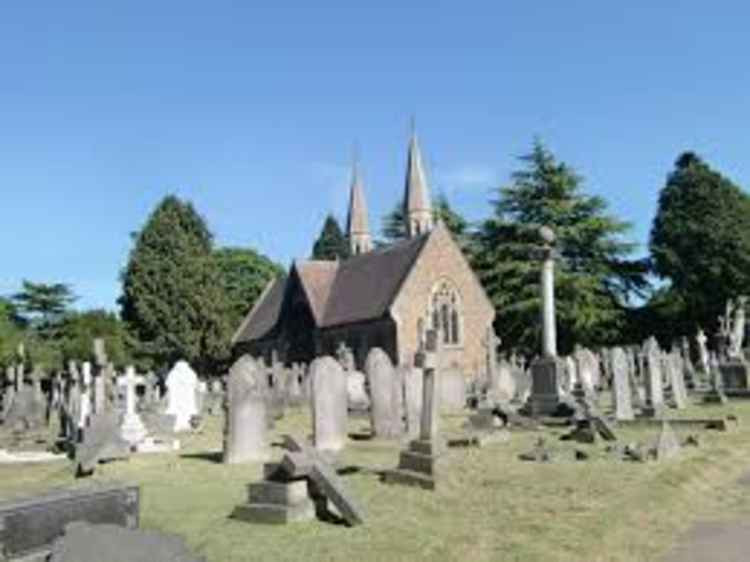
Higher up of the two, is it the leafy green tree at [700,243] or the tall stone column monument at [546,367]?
the leafy green tree at [700,243]

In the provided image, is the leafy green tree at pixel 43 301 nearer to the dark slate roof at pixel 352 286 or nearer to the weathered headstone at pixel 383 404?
the dark slate roof at pixel 352 286

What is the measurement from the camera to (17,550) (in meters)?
6.91

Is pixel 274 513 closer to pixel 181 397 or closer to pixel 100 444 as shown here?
pixel 100 444

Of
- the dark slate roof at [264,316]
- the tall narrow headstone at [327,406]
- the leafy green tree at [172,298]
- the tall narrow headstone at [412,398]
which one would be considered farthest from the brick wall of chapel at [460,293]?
the tall narrow headstone at [327,406]

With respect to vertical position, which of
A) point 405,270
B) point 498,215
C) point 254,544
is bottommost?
point 254,544

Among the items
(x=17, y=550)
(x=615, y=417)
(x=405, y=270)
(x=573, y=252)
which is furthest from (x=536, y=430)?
(x=573, y=252)

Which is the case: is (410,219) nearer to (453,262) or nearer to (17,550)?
(453,262)

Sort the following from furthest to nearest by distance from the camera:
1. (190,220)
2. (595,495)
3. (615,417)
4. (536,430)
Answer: (190,220)
(615,417)
(536,430)
(595,495)

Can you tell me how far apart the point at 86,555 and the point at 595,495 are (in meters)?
6.09

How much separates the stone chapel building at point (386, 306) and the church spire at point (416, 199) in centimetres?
1198

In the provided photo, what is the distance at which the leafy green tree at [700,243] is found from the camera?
5825 centimetres

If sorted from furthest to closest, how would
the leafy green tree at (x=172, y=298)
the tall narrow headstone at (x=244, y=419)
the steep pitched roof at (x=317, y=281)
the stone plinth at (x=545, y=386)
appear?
the leafy green tree at (x=172, y=298)
the steep pitched roof at (x=317, y=281)
the stone plinth at (x=545, y=386)
the tall narrow headstone at (x=244, y=419)

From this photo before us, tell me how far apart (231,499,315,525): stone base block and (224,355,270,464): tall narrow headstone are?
17.4 feet

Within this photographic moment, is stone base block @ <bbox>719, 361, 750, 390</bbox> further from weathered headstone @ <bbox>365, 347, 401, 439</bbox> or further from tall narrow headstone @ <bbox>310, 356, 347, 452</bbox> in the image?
tall narrow headstone @ <bbox>310, 356, 347, 452</bbox>
